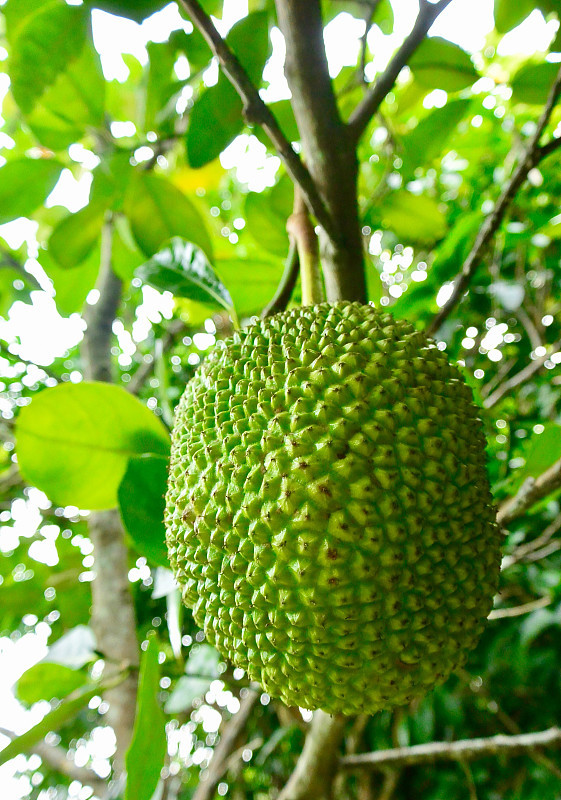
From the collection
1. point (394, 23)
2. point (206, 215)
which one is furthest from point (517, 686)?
point (394, 23)

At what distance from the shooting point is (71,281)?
140 centimetres

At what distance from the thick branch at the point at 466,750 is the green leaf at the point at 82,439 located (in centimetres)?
70

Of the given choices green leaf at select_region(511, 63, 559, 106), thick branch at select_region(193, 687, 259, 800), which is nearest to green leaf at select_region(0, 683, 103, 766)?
thick branch at select_region(193, 687, 259, 800)

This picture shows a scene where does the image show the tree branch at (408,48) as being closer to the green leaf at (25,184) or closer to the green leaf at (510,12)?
the green leaf at (510,12)

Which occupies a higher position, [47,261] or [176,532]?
[47,261]

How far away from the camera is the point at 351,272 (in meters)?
0.71

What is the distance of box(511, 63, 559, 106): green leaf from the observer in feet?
3.22

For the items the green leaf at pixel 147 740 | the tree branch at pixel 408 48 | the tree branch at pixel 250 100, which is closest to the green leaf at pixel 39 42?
the tree branch at pixel 250 100

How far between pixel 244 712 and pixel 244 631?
34.7 inches

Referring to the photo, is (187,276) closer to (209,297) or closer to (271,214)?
(209,297)

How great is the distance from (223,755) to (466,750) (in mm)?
601

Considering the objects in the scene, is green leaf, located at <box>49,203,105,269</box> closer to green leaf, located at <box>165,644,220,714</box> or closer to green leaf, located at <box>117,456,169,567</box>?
green leaf, located at <box>117,456,169,567</box>

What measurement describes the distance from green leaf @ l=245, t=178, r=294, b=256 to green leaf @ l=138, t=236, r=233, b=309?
9.6 inches

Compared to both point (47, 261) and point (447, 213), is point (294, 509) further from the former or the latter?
point (447, 213)
